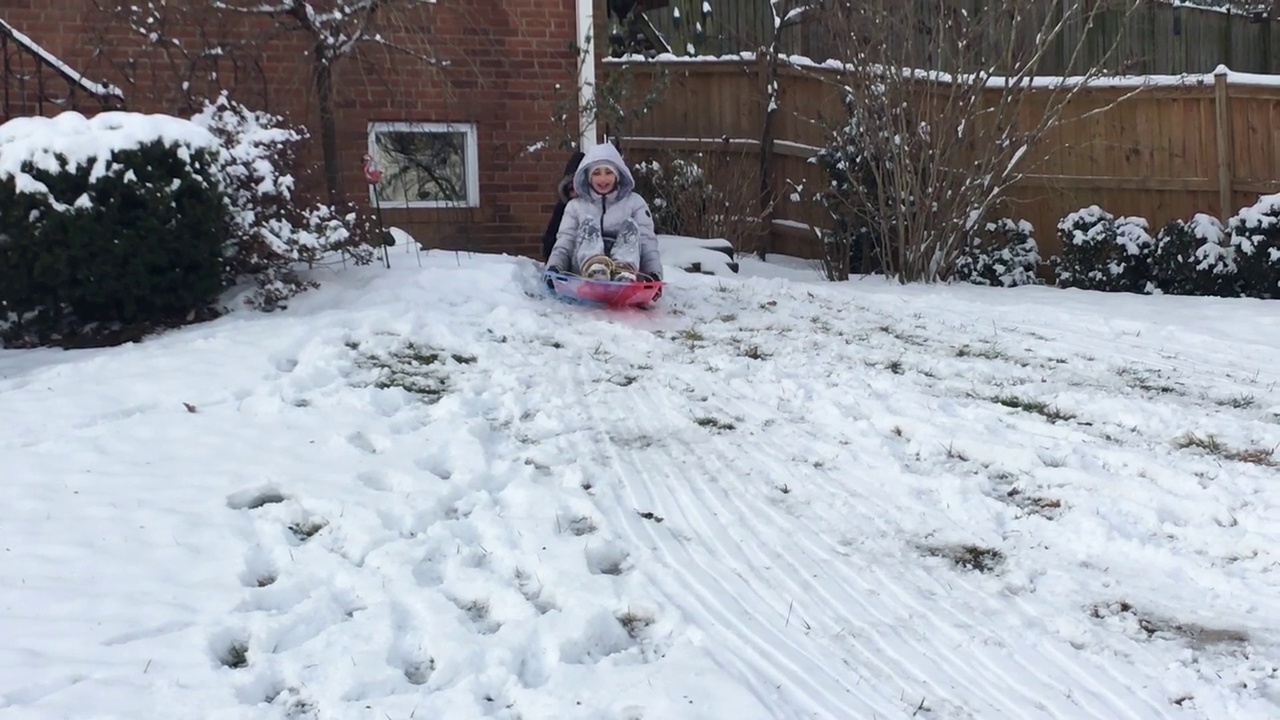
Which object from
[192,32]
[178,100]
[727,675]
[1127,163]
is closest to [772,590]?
[727,675]

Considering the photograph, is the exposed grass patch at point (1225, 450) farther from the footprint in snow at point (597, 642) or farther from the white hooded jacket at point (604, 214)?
the white hooded jacket at point (604, 214)

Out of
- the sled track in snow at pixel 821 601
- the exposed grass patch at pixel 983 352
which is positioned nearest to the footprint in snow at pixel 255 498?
the sled track in snow at pixel 821 601

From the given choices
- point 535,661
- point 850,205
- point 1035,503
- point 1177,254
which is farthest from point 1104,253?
point 535,661

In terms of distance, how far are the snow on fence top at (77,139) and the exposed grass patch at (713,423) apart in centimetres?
349

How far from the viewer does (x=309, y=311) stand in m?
7.21

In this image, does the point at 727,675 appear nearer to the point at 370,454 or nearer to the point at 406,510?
the point at 406,510

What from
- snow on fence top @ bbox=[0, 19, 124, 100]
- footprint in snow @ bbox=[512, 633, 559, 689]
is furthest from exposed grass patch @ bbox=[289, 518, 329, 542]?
snow on fence top @ bbox=[0, 19, 124, 100]

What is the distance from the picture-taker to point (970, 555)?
3848mm

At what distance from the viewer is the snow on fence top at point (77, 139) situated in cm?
627

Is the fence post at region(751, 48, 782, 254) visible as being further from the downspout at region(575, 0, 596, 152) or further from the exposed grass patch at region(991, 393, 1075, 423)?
the exposed grass patch at region(991, 393, 1075, 423)

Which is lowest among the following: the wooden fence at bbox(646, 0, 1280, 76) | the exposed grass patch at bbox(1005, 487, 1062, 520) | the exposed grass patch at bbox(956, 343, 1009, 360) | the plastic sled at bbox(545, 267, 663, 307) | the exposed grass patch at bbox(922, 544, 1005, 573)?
the exposed grass patch at bbox(922, 544, 1005, 573)

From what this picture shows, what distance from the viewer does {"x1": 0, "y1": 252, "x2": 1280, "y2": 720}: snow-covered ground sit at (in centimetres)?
299

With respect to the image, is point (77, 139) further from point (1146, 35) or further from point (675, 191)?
point (1146, 35)

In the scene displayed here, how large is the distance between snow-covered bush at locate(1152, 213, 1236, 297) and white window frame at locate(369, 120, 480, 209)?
6133 mm
